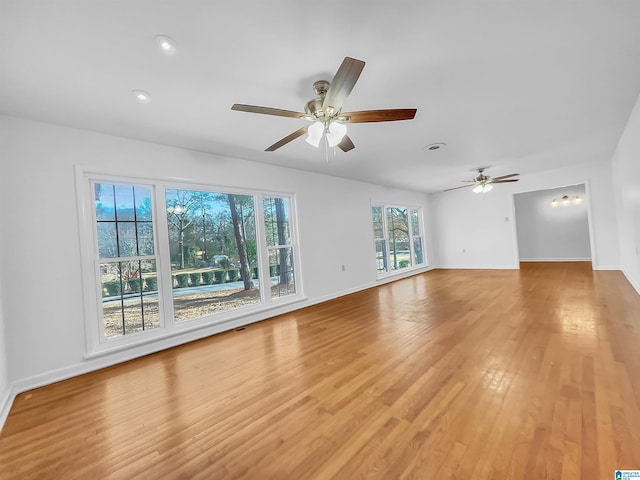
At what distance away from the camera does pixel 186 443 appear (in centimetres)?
161

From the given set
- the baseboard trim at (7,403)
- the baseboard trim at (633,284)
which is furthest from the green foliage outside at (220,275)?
the baseboard trim at (633,284)

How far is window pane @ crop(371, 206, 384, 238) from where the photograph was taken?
6820mm

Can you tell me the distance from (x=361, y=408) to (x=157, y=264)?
2854 millimetres

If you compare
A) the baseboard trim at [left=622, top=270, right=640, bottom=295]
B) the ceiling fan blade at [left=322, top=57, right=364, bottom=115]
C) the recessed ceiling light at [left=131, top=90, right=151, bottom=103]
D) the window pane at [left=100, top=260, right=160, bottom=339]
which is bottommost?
the baseboard trim at [left=622, top=270, right=640, bottom=295]

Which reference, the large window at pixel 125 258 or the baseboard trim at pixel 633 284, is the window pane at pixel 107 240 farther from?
the baseboard trim at pixel 633 284

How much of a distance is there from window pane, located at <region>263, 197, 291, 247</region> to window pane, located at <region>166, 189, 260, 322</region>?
0.28m

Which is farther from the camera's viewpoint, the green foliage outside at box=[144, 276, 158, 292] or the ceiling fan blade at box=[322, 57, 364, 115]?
the green foliage outside at box=[144, 276, 158, 292]

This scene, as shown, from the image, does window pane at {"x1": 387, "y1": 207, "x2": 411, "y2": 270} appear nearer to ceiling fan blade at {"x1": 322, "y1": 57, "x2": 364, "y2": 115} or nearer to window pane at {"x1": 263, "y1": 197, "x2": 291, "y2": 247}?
window pane at {"x1": 263, "y1": 197, "x2": 291, "y2": 247}

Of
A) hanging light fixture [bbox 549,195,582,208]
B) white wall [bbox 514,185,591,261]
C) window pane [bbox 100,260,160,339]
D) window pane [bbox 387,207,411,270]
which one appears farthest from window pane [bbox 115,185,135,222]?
hanging light fixture [bbox 549,195,582,208]

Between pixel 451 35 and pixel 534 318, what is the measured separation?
3411 millimetres

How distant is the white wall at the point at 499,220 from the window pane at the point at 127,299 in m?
→ 8.09

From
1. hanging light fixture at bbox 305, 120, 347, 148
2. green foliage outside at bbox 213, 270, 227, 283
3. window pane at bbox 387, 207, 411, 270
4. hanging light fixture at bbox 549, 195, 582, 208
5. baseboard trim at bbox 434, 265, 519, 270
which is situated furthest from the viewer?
hanging light fixture at bbox 549, 195, 582, 208

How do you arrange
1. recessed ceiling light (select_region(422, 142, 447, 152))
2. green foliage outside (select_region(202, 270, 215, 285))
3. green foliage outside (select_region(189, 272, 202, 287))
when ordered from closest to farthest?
green foliage outside (select_region(189, 272, 202, 287))
green foliage outside (select_region(202, 270, 215, 285))
recessed ceiling light (select_region(422, 142, 447, 152))

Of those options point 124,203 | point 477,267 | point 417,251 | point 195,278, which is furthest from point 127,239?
point 477,267
